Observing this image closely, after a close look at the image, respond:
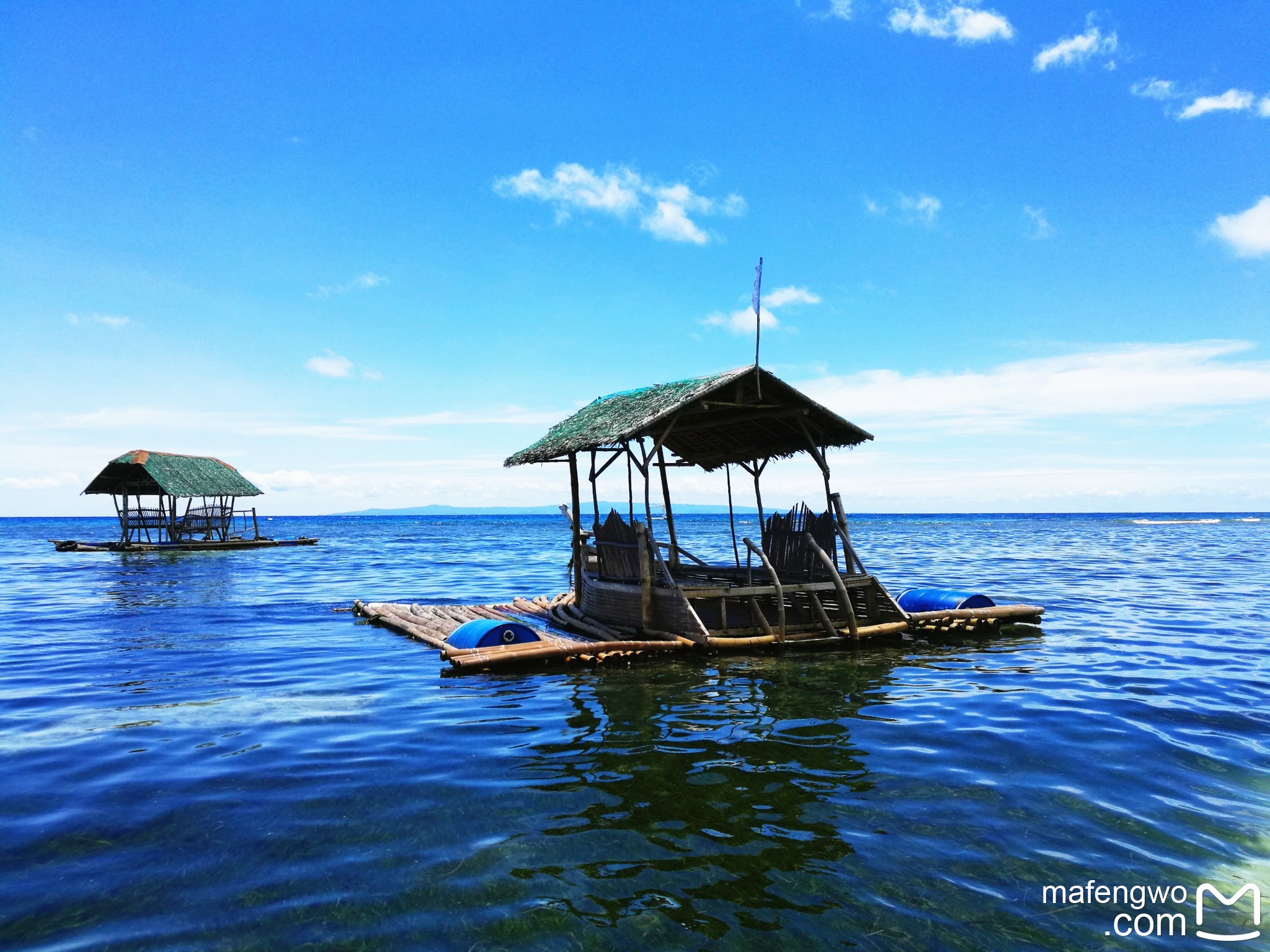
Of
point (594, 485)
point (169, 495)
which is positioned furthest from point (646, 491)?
point (169, 495)

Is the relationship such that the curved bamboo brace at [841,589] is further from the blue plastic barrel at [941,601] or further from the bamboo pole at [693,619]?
the bamboo pole at [693,619]

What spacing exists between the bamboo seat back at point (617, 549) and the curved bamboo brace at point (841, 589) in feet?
11.0

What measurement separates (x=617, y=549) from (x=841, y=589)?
4176 millimetres

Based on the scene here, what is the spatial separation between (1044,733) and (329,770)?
25.2ft

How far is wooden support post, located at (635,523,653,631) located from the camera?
13.0m

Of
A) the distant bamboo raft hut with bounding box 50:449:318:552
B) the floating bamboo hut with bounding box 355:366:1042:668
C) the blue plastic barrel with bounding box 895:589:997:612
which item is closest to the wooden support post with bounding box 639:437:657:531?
the floating bamboo hut with bounding box 355:366:1042:668

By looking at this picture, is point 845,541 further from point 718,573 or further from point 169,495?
point 169,495

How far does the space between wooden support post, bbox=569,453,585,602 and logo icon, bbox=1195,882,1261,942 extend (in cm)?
1123

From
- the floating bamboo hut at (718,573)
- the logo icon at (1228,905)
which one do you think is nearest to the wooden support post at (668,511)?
the floating bamboo hut at (718,573)

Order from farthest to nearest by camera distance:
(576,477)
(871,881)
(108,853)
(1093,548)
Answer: (1093,548)
(576,477)
(108,853)
(871,881)

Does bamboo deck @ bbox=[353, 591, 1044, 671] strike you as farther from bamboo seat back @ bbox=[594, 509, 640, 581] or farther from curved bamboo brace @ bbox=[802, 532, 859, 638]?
bamboo seat back @ bbox=[594, 509, 640, 581]

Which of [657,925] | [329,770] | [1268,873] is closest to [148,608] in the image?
[329,770]

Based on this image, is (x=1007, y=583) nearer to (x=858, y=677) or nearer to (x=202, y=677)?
(x=858, y=677)

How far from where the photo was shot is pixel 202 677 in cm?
1164
